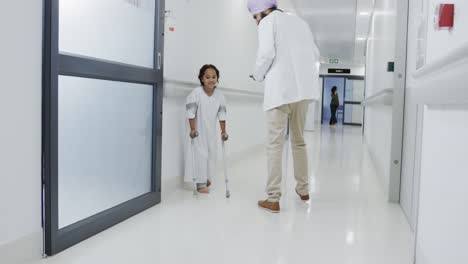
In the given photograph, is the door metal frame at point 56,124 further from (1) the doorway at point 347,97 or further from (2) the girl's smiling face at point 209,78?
(1) the doorway at point 347,97

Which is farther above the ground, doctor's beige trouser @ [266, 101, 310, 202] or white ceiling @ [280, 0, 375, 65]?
white ceiling @ [280, 0, 375, 65]

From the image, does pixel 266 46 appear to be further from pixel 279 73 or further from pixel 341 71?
pixel 341 71

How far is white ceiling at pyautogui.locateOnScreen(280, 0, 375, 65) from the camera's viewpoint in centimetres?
881

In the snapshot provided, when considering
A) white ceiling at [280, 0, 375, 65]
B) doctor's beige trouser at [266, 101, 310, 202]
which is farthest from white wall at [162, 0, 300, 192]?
white ceiling at [280, 0, 375, 65]

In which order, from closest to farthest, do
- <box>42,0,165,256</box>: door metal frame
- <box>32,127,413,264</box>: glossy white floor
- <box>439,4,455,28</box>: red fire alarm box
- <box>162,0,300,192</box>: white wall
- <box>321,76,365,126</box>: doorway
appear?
1. <box>439,4,455,28</box>: red fire alarm box
2. <box>42,0,165,256</box>: door metal frame
3. <box>32,127,413,264</box>: glossy white floor
4. <box>162,0,300,192</box>: white wall
5. <box>321,76,365,126</box>: doorway

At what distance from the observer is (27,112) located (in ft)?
6.25

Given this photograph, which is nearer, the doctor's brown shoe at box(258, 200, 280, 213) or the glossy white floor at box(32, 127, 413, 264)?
the glossy white floor at box(32, 127, 413, 264)

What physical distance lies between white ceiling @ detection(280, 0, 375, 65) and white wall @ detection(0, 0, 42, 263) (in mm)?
7094

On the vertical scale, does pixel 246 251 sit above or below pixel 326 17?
below

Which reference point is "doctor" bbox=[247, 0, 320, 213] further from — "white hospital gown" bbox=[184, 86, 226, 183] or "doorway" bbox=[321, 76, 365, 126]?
"doorway" bbox=[321, 76, 365, 126]

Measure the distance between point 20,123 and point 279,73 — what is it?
5.80 feet

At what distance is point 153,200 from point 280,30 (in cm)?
158

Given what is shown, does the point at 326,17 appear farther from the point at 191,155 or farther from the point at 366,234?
the point at 366,234

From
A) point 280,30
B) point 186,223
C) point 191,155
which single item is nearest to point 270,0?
point 280,30
